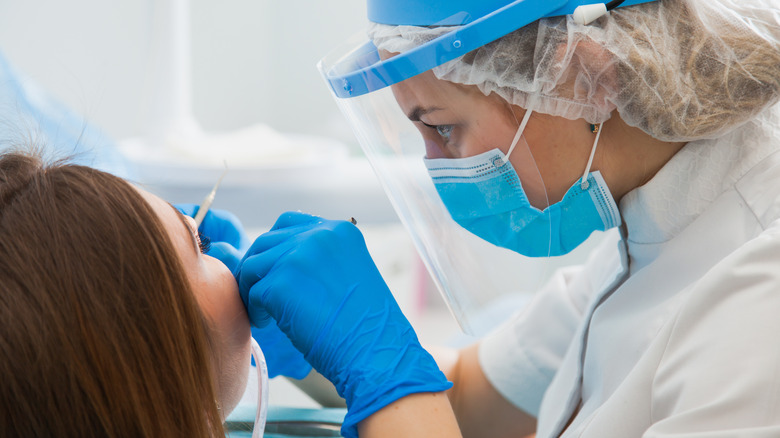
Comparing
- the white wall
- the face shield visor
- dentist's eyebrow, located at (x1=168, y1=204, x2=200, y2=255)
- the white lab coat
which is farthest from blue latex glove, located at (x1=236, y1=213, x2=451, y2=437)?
the white wall

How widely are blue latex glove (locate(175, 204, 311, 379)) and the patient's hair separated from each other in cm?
38

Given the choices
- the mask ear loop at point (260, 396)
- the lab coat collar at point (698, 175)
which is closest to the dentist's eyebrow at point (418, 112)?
the lab coat collar at point (698, 175)

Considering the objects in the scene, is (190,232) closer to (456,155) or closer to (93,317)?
(93,317)

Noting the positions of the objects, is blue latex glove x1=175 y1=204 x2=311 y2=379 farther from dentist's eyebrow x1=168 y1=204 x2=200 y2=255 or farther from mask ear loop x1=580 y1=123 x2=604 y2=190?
mask ear loop x1=580 y1=123 x2=604 y2=190

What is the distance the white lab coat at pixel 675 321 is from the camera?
798 millimetres

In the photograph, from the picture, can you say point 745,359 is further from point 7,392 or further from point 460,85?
point 7,392

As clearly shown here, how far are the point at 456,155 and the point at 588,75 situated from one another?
238 millimetres

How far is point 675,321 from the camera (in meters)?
0.90

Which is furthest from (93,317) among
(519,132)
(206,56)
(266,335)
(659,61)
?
(206,56)

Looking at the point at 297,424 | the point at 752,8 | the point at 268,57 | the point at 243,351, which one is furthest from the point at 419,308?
the point at 752,8

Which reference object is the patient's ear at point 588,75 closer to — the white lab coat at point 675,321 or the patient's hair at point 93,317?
the white lab coat at point 675,321

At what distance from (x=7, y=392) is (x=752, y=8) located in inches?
42.8

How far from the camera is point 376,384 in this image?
0.96 m

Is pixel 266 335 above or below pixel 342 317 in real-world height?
below
